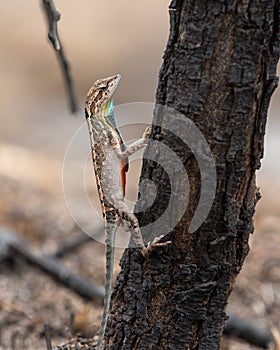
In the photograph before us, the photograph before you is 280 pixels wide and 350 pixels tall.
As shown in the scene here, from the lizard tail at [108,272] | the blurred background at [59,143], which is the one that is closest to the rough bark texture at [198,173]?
the lizard tail at [108,272]

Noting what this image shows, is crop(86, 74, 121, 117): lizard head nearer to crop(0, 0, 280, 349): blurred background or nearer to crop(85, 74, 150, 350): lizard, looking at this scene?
crop(85, 74, 150, 350): lizard

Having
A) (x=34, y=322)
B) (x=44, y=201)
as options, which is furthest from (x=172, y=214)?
(x=44, y=201)

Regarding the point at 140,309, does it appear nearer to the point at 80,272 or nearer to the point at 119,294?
the point at 119,294

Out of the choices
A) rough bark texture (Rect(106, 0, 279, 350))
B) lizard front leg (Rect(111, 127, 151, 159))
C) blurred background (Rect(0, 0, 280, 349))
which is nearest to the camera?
rough bark texture (Rect(106, 0, 279, 350))

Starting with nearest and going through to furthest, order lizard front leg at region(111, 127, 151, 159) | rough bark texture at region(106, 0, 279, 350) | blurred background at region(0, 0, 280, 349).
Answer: rough bark texture at region(106, 0, 279, 350) < lizard front leg at region(111, 127, 151, 159) < blurred background at region(0, 0, 280, 349)

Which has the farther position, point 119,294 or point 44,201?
point 44,201

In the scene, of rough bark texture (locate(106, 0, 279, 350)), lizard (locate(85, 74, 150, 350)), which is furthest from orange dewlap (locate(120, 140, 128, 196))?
rough bark texture (locate(106, 0, 279, 350))

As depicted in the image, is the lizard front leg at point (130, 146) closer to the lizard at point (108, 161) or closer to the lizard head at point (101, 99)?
the lizard at point (108, 161)
